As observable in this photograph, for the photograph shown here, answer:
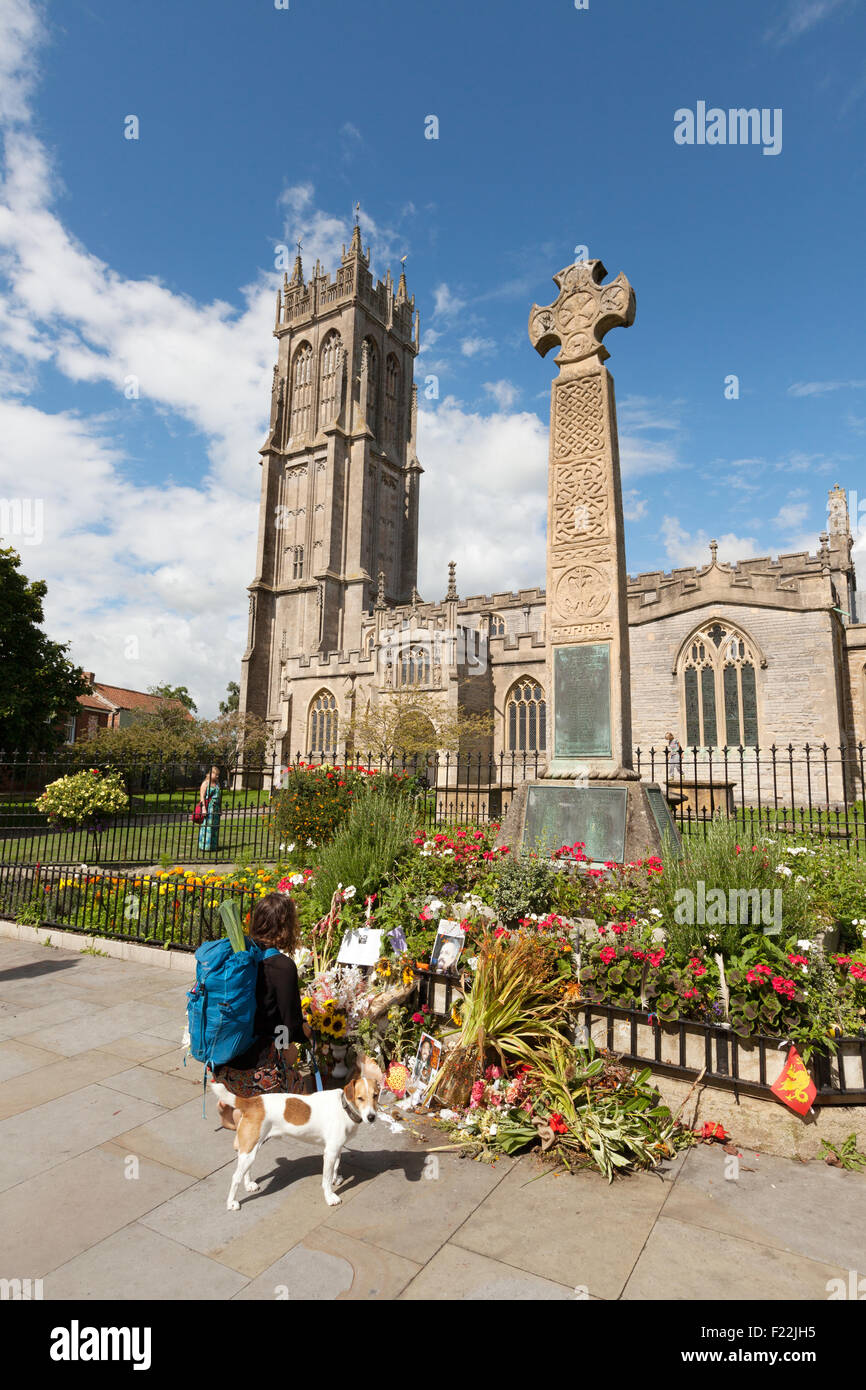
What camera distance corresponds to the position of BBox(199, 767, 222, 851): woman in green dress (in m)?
13.2

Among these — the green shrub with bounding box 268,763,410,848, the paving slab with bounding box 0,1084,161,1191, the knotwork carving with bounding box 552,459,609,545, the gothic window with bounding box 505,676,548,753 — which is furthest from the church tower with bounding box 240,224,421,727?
the paving slab with bounding box 0,1084,161,1191

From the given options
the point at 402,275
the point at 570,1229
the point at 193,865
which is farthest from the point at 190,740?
the point at 402,275

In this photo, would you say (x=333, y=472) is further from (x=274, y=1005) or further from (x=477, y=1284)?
(x=477, y=1284)

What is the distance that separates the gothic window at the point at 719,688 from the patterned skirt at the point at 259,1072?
883 inches

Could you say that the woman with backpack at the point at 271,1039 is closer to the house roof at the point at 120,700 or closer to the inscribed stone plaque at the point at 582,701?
the inscribed stone plaque at the point at 582,701

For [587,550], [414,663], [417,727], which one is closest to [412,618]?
[414,663]

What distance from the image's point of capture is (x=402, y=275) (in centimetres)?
5962

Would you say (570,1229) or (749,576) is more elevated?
(749,576)

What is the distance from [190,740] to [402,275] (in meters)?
47.0

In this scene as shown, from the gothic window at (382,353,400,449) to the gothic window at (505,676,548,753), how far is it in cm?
3296

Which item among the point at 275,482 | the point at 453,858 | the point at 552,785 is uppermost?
the point at 275,482

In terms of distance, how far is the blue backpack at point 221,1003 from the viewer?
3199 mm

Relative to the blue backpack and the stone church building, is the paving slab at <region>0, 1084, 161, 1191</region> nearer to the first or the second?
the blue backpack
